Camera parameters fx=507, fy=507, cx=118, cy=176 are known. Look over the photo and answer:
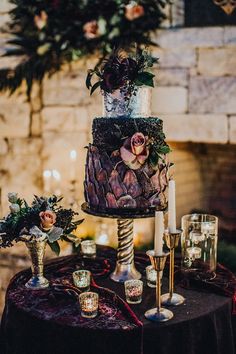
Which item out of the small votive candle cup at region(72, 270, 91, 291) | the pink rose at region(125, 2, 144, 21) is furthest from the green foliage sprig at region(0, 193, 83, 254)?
the pink rose at region(125, 2, 144, 21)

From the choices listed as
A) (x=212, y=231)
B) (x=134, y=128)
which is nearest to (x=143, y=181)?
(x=134, y=128)

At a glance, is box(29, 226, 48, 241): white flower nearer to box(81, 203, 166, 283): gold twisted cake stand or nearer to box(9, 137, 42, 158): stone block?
box(81, 203, 166, 283): gold twisted cake stand

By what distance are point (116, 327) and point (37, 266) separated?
476mm

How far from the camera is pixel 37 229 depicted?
5.98 feet

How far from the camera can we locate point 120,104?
1.85 metres

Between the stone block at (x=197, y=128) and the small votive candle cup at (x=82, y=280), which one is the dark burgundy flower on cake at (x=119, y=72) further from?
the stone block at (x=197, y=128)

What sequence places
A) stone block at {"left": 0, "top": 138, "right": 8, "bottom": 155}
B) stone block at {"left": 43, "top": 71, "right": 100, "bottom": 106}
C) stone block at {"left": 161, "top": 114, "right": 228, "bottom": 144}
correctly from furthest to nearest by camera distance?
stone block at {"left": 0, "top": 138, "right": 8, "bottom": 155}, stone block at {"left": 43, "top": 71, "right": 100, "bottom": 106}, stone block at {"left": 161, "top": 114, "right": 228, "bottom": 144}

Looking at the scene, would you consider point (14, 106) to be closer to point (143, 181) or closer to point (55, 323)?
point (143, 181)

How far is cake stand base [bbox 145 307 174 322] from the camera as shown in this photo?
1.61 metres

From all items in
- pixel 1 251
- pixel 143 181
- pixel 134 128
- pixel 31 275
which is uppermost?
pixel 134 128

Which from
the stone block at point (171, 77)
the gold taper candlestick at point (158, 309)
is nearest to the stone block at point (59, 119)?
the stone block at point (171, 77)

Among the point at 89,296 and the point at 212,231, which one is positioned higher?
the point at 212,231

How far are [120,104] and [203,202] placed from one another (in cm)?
209

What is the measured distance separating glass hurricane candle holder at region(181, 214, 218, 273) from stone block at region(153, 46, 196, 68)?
143 centimetres
